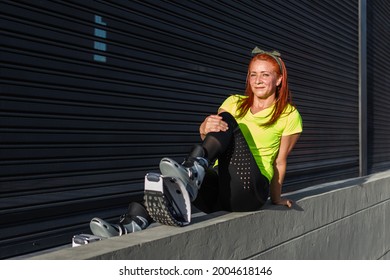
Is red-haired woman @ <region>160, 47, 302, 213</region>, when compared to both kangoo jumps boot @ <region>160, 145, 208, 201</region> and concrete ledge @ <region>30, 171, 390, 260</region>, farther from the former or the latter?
concrete ledge @ <region>30, 171, 390, 260</region>

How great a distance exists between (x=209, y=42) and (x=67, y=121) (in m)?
2.21

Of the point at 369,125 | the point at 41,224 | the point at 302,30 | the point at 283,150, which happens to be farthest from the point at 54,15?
the point at 369,125

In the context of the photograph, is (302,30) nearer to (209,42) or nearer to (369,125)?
(209,42)

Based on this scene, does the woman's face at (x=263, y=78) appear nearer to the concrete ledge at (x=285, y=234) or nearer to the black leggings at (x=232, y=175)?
the black leggings at (x=232, y=175)

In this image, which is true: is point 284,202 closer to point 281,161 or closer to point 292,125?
point 281,161

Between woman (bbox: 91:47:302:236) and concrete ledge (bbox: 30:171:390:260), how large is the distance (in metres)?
0.17

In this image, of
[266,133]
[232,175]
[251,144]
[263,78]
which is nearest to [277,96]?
[263,78]

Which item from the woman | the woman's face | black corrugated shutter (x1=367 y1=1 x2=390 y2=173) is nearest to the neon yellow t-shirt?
the woman

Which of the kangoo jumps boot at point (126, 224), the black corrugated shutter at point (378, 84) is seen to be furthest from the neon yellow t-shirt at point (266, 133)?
the black corrugated shutter at point (378, 84)

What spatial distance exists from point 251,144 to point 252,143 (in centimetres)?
1

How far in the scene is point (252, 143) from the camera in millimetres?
3604

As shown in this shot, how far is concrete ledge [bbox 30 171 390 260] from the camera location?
2500mm

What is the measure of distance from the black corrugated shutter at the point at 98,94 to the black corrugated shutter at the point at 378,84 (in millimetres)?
4899

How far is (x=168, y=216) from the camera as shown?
9.15ft
